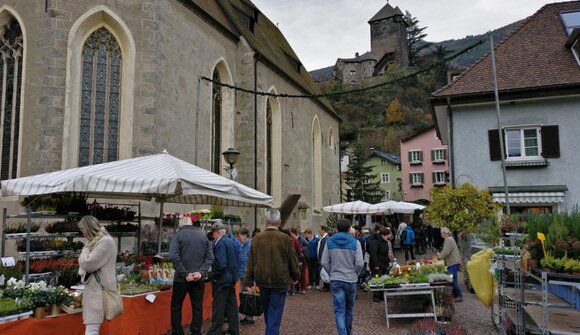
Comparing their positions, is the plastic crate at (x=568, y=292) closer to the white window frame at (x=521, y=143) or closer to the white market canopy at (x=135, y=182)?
the white market canopy at (x=135, y=182)

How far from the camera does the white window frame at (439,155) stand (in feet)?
163

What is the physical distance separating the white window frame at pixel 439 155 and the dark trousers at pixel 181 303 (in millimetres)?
45928

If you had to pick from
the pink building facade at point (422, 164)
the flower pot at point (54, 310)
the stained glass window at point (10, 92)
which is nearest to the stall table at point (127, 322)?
the flower pot at point (54, 310)

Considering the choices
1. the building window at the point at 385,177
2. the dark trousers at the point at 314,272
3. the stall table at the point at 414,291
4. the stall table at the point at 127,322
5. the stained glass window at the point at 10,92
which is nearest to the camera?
the stall table at the point at 127,322

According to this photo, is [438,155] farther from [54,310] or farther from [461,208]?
[54,310]

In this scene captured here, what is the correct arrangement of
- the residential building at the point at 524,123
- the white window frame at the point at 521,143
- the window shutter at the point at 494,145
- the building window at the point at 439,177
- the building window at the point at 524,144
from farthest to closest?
the building window at the point at 439,177 < the window shutter at the point at 494,145 < the building window at the point at 524,144 < the white window frame at the point at 521,143 < the residential building at the point at 524,123

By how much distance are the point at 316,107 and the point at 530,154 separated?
16.9 metres

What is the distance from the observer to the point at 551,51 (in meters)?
17.8

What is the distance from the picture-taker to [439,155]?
49938mm

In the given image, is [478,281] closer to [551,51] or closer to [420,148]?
[551,51]

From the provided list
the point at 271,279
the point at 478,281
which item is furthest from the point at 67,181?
the point at 478,281

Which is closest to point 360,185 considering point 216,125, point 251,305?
point 216,125

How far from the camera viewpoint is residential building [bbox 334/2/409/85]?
335 feet

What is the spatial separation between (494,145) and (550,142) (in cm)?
Answer: 175
